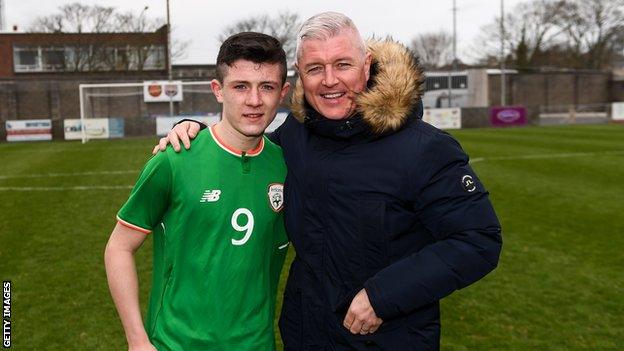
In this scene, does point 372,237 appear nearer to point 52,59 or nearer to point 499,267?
point 499,267

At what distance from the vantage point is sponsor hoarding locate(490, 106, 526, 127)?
3694cm

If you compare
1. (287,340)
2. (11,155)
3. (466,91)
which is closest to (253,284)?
(287,340)

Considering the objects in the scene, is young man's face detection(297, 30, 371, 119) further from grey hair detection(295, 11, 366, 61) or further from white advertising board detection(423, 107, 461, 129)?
white advertising board detection(423, 107, 461, 129)

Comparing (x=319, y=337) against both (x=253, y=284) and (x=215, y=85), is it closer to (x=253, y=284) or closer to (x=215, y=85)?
(x=253, y=284)

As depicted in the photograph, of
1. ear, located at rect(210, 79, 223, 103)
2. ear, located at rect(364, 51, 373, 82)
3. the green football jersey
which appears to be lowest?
the green football jersey

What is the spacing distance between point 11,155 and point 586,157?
18.8m

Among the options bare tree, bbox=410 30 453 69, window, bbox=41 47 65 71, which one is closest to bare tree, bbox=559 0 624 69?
bare tree, bbox=410 30 453 69

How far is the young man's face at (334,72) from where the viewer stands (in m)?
2.30

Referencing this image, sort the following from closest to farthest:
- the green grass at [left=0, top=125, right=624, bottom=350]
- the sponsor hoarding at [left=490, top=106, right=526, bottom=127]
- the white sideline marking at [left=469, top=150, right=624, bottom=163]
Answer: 1. the green grass at [left=0, top=125, right=624, bottom=350]
2. the white sideline marking at [left=469, top=150, right=624, bottom=163]
3. the sponsor hoarding at [left=490, top=106, right=526, bottom=127]

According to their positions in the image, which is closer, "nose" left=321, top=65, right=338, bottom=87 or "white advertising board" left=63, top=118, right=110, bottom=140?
"nose" left=321, top=65, right=338, bottom=87

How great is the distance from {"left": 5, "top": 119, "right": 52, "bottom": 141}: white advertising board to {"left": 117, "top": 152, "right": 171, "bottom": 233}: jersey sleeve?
31.5 metres

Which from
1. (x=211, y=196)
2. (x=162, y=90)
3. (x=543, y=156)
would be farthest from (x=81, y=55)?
(x=211, y=196)

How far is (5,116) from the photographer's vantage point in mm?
43281

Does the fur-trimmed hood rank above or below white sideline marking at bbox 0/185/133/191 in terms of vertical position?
above
